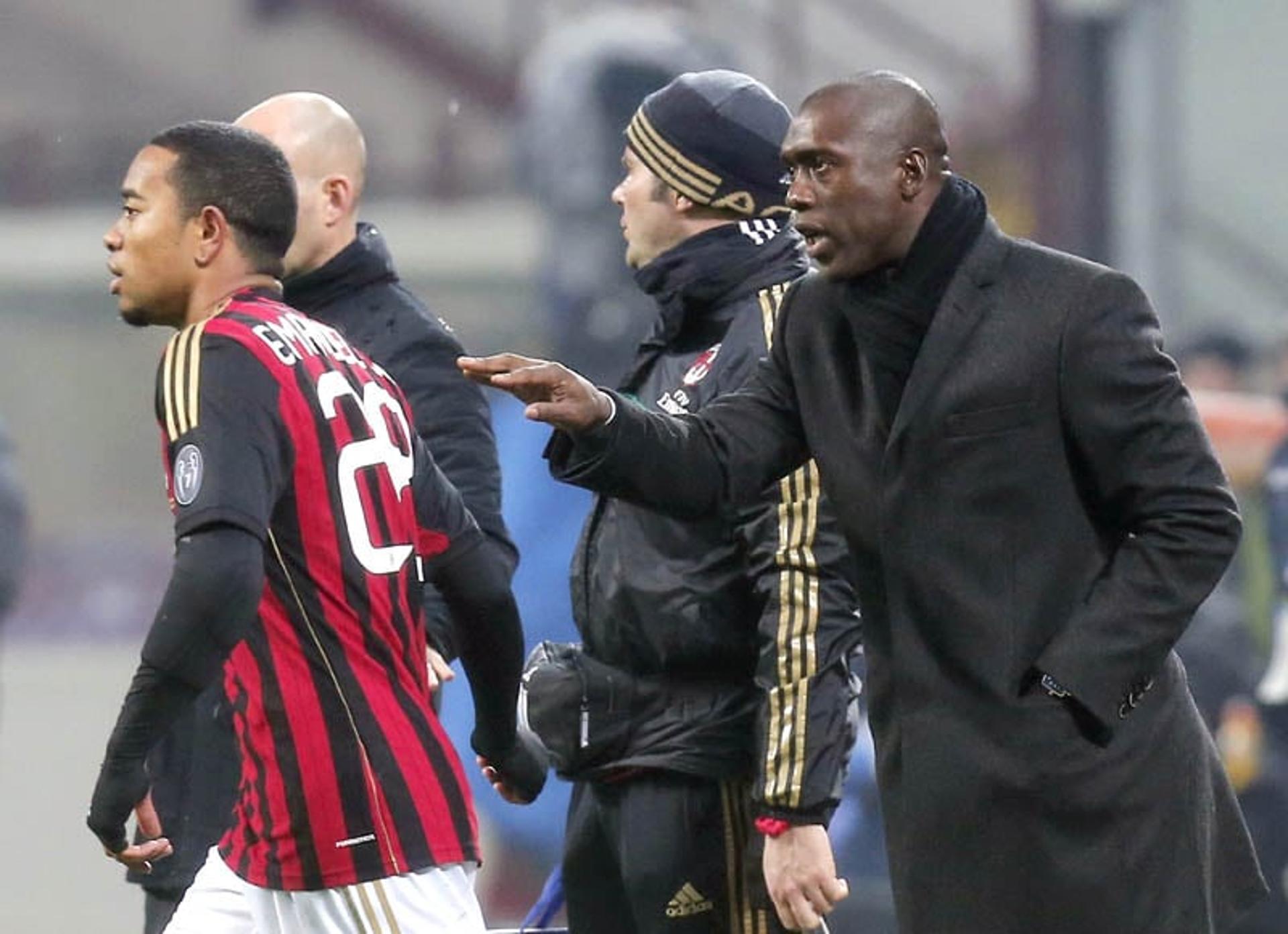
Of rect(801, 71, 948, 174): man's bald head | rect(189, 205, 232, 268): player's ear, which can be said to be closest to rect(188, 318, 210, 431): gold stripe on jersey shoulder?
rect(189, 205, 232, 268): player's ear

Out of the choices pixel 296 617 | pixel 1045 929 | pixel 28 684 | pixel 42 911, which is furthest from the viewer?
pixel 28 684

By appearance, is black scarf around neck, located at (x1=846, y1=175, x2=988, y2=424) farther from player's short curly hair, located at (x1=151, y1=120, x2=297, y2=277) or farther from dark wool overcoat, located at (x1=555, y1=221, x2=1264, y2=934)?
player's short curly hair, located at (x1=151, y1=120, x2=297, y2=277)

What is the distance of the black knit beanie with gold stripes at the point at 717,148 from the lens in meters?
3.89

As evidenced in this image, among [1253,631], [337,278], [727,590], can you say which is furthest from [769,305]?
[1253,631]

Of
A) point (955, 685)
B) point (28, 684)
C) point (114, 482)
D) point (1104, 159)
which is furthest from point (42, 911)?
point (955, 685)

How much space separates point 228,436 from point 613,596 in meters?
0.80

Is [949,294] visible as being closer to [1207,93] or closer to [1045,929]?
[1045,929]

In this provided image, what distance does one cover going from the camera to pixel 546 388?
3.04 m

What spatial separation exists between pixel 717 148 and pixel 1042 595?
112 cm

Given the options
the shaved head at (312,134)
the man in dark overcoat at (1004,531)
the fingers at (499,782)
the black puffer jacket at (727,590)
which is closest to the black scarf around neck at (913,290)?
the man in dark overcoat at (1004,531)

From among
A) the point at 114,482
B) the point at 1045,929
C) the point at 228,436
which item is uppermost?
the point at 228,436

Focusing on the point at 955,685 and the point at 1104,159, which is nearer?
the point at 955,685

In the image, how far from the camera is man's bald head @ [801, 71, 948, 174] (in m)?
3.07

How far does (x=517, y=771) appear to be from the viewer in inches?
149
